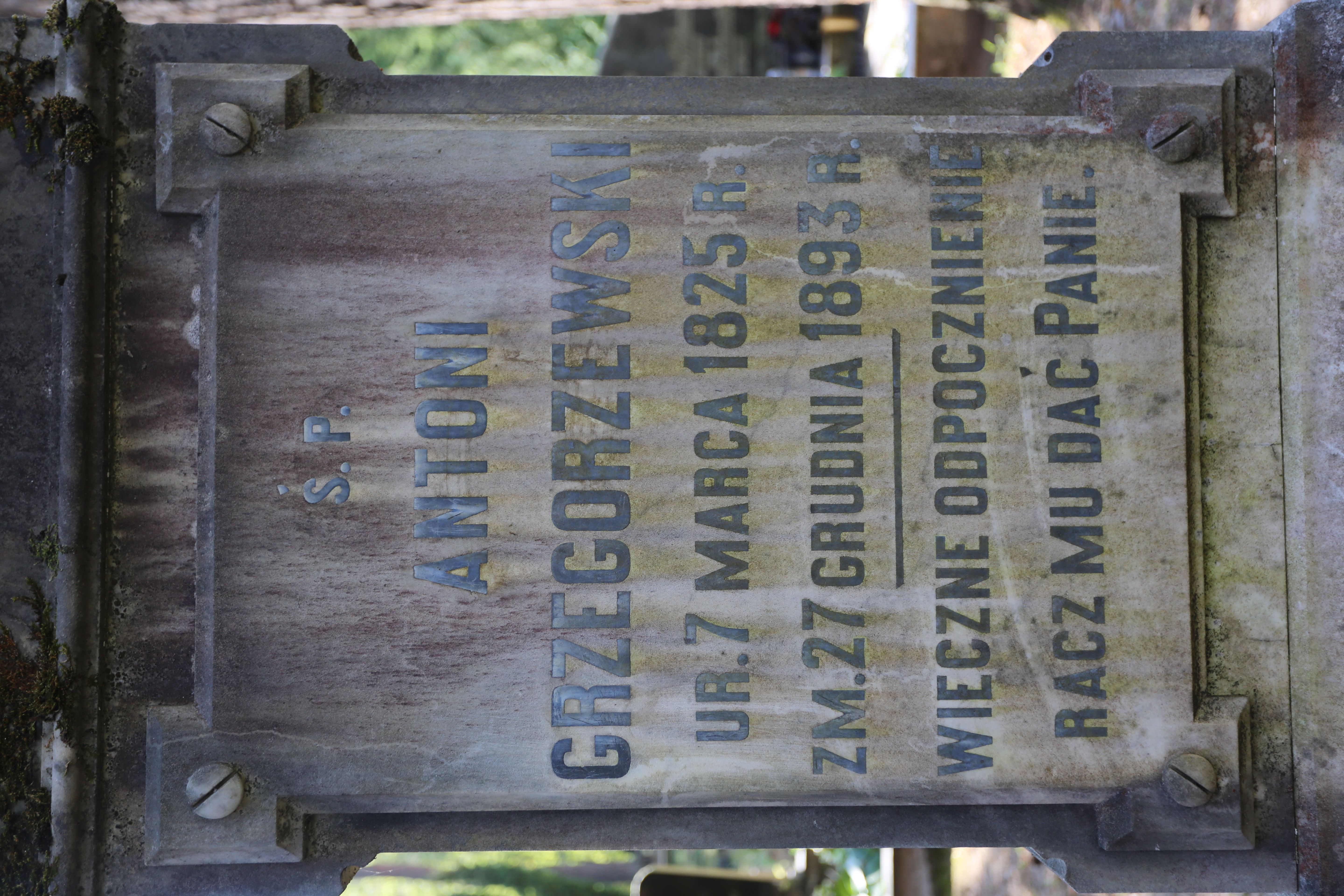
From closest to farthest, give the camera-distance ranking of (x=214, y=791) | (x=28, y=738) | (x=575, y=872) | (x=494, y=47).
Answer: (x=214, y=791) → (x=28, y=738) → (x=494, y=47) → (x=575, y=872)

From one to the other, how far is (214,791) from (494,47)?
9.20 metres

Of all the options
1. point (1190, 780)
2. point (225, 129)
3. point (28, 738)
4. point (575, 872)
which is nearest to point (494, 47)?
point (225, 129)

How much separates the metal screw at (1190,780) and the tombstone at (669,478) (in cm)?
4

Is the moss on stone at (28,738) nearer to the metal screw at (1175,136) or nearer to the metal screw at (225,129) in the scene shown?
the metal screw at (225,129)

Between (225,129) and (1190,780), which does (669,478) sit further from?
(1190,780)

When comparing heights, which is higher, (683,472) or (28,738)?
(683,472)

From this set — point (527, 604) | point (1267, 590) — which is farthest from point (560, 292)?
point (1267, 590)

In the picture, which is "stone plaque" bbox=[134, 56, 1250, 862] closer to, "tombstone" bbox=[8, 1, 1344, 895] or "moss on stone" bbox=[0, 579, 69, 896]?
"tombstone" bbox=[8, 1, 1344, 895]

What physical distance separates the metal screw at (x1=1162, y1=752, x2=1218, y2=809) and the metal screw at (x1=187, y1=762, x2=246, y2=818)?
3.02 m

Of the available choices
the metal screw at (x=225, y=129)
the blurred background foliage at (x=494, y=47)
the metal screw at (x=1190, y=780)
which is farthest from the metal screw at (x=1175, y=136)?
the blurred background foliage at (x=494, y=47)

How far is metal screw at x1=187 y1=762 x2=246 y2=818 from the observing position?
10.7 ft

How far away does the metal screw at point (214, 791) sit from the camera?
325cm

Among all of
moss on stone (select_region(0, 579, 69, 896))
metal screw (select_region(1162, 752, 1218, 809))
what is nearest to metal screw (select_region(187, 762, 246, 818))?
moss on stone (select_region(0, 579, 69, 896))

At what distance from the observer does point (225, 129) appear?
3.36 meters
